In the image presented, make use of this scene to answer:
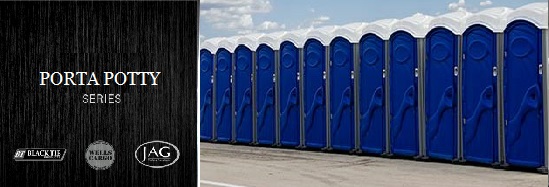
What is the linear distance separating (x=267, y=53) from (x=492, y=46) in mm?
3837

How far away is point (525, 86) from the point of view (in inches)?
324

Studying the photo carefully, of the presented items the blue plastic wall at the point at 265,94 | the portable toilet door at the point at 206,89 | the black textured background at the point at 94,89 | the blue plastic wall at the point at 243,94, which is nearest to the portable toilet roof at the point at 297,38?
A: the blue plastic wall at the point at 265,94

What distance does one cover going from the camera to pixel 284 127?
1151 cm

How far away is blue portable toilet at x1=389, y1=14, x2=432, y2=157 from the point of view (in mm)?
9406

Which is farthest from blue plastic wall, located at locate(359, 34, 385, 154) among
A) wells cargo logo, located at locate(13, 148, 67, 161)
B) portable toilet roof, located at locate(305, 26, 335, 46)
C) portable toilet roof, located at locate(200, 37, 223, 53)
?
wells cargo logo, located at locate(13, 148, 67, 161)

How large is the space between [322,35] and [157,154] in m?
7.73

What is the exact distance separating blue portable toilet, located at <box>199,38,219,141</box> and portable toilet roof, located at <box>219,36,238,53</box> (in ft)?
0.58

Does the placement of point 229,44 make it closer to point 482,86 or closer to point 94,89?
point 482,86

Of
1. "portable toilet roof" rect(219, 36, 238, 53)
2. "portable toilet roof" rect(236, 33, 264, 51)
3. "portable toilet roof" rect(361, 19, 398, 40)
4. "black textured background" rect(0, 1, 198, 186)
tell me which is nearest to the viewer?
"black textured background" rect(0, 1, 198, 186)

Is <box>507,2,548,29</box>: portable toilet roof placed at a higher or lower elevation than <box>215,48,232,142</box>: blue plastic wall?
higher

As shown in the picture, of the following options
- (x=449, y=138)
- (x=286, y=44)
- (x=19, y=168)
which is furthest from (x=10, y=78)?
(x=286, y=44)

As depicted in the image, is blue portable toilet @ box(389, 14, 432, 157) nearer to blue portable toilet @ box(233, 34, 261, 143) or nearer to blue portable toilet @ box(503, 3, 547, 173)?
blue portable toilet @ box(503, 3, 547, 173)

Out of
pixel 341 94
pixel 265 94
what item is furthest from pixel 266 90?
pixel 341 94

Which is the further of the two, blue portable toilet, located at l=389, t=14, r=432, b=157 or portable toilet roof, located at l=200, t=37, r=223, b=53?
portable toilet roof, located at l=200, t=37, r=223, b=53
